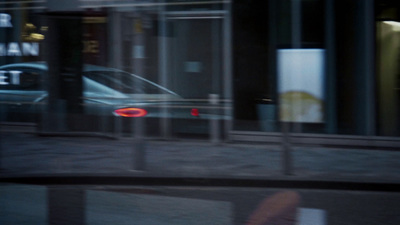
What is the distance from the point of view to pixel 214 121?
1287cm

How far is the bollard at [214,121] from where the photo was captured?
12.9 m

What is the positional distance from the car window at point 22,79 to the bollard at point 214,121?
13.2 feet

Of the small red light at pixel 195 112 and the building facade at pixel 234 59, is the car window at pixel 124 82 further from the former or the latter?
the small red light at pixel 195 112

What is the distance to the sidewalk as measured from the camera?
9.62 metres

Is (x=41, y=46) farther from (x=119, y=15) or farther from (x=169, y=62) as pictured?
(x=169, y=62)

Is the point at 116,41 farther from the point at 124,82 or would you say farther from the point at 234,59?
the point at 234,59

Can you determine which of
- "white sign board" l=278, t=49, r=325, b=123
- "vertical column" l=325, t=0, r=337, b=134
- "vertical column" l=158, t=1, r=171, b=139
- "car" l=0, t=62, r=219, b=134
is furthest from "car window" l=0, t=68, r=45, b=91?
"vertical column" l=325, t=0, r=337, b=134

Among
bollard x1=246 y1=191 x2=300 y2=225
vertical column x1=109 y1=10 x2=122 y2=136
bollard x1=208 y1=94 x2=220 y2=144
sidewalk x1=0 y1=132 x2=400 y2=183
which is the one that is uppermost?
vertical column x1=109 y1=10 x2=122 y2=136

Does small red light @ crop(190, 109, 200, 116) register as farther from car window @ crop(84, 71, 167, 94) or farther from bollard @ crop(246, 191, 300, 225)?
bollard @ crop(246, 191, 300, 225)

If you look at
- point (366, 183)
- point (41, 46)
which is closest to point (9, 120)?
point (41, 46)

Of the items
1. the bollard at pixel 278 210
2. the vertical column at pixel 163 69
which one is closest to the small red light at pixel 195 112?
the vertical column at pixel 163 69

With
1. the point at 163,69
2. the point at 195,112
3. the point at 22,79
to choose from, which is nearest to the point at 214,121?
the point at 195,112

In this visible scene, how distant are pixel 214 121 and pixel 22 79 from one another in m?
4.74

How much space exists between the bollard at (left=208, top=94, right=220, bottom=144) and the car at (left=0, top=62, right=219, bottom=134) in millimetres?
159
